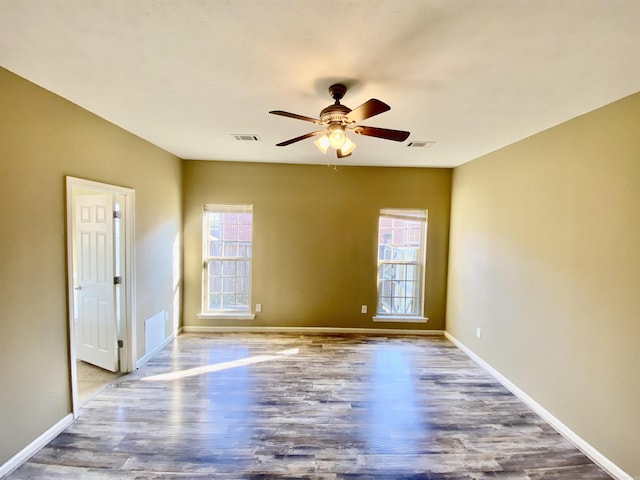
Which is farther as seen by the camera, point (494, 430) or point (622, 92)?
point (494, 430)

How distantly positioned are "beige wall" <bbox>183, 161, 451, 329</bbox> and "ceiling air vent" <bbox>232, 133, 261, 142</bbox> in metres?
1.18

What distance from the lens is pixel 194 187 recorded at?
4.40 meters

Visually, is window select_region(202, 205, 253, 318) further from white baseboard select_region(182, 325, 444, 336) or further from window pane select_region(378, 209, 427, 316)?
window pane select_region(378, 209, 427, 316)

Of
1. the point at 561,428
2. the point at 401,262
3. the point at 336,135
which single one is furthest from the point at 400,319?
the point at 336,135

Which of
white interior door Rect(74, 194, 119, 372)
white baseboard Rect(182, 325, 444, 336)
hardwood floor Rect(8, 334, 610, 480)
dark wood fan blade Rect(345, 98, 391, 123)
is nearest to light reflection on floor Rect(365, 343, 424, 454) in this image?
hardwood floor Rect(8, 334, 610, 480)

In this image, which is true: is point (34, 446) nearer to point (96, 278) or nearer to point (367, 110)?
point (96, 278)

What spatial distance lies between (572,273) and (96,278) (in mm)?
4636

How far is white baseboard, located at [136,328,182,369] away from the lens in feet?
11.0

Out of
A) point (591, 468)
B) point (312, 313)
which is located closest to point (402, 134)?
point (591, 468)

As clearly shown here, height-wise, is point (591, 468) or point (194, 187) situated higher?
point (194, 187)

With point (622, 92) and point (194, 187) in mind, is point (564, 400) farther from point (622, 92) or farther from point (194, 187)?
point (194, 187)

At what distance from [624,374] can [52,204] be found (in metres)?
4.32

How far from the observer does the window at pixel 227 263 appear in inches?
179

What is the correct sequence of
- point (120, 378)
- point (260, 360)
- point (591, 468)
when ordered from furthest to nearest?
1. point (260, 360)
2. point (120, 378)
3. point (591, 468)
